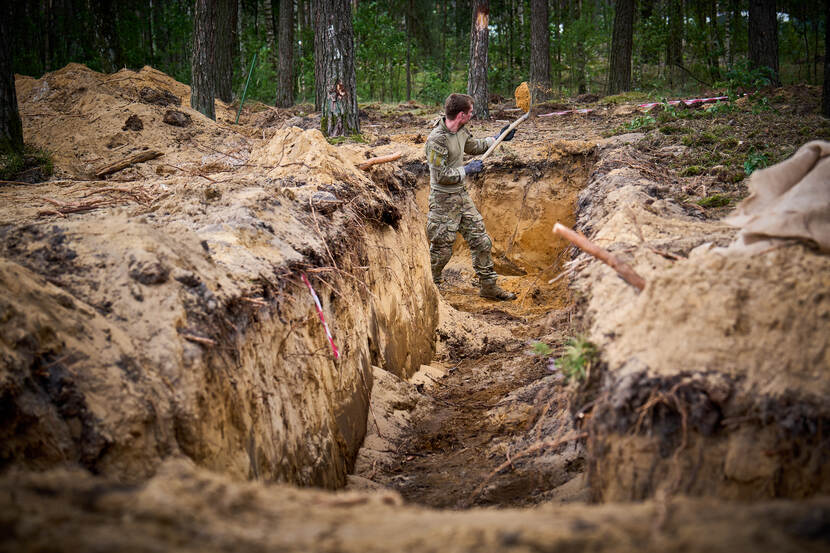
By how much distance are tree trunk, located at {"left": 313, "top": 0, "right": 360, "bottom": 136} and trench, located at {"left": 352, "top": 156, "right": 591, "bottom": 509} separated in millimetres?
1624

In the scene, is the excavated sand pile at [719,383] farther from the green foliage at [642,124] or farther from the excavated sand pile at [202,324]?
the green foliage at [642,124]

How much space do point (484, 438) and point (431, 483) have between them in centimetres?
75

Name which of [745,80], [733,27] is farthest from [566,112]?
[733,27]

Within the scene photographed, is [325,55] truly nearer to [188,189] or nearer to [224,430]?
[188,189]

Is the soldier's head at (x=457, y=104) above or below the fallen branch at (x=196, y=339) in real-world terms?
above

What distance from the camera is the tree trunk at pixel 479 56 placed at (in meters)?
12.1

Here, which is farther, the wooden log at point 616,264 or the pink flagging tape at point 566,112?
the pink flagging tape at point 566,112

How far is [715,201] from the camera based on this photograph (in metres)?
5.57

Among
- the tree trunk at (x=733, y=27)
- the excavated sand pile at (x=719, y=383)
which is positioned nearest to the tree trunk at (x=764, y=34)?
the tree trunk at (x=733, y=27)

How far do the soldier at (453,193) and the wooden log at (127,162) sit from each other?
3.61 metres

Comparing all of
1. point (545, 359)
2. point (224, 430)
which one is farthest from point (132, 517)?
point (545, 359)

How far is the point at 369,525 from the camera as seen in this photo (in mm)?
1714

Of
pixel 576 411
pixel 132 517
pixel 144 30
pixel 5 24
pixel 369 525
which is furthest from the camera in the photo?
pixel 144 30

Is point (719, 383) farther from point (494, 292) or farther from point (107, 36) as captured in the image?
point (107, 36)
